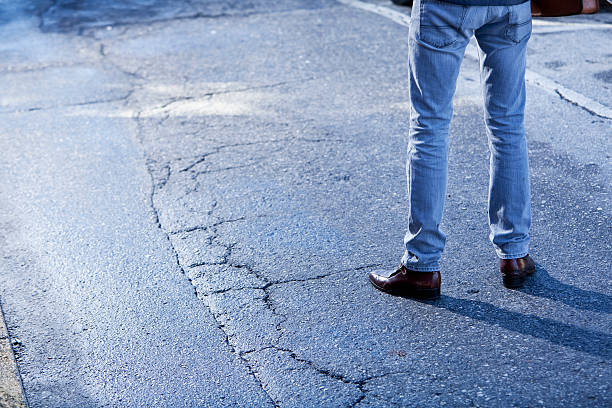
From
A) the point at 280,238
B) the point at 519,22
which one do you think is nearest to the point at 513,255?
the point at 519,22

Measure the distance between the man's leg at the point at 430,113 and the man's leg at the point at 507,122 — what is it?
149mm

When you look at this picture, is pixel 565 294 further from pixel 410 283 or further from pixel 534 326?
pixel 410 283

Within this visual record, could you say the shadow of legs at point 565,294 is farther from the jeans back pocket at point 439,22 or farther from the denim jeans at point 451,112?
the jeans back pocket at point 439,22

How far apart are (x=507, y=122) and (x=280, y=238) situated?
4.60ft

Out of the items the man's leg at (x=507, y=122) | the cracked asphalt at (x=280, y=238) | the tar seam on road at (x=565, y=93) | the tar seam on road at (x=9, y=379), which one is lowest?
the tar seam on road at (x=9, y=379)

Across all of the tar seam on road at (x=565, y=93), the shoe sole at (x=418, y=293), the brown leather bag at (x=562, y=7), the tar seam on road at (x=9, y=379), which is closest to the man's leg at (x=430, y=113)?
the shoe sole at (x=418, y=293)

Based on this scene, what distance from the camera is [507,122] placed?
3.23 meters

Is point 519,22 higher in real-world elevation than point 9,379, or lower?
higher

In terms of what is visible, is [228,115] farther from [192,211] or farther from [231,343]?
[231,343]

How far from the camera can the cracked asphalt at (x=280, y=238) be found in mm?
2932

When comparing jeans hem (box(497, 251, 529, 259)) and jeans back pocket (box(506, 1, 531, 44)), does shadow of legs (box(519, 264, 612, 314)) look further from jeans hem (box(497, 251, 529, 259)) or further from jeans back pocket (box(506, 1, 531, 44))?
jeans back pocket (box(506, 1, 531, 44))

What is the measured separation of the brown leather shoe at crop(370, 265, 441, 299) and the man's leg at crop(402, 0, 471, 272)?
3 cm

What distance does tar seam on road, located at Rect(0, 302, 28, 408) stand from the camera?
289 cm

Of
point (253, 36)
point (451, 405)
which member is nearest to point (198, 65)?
point (253, 36)
